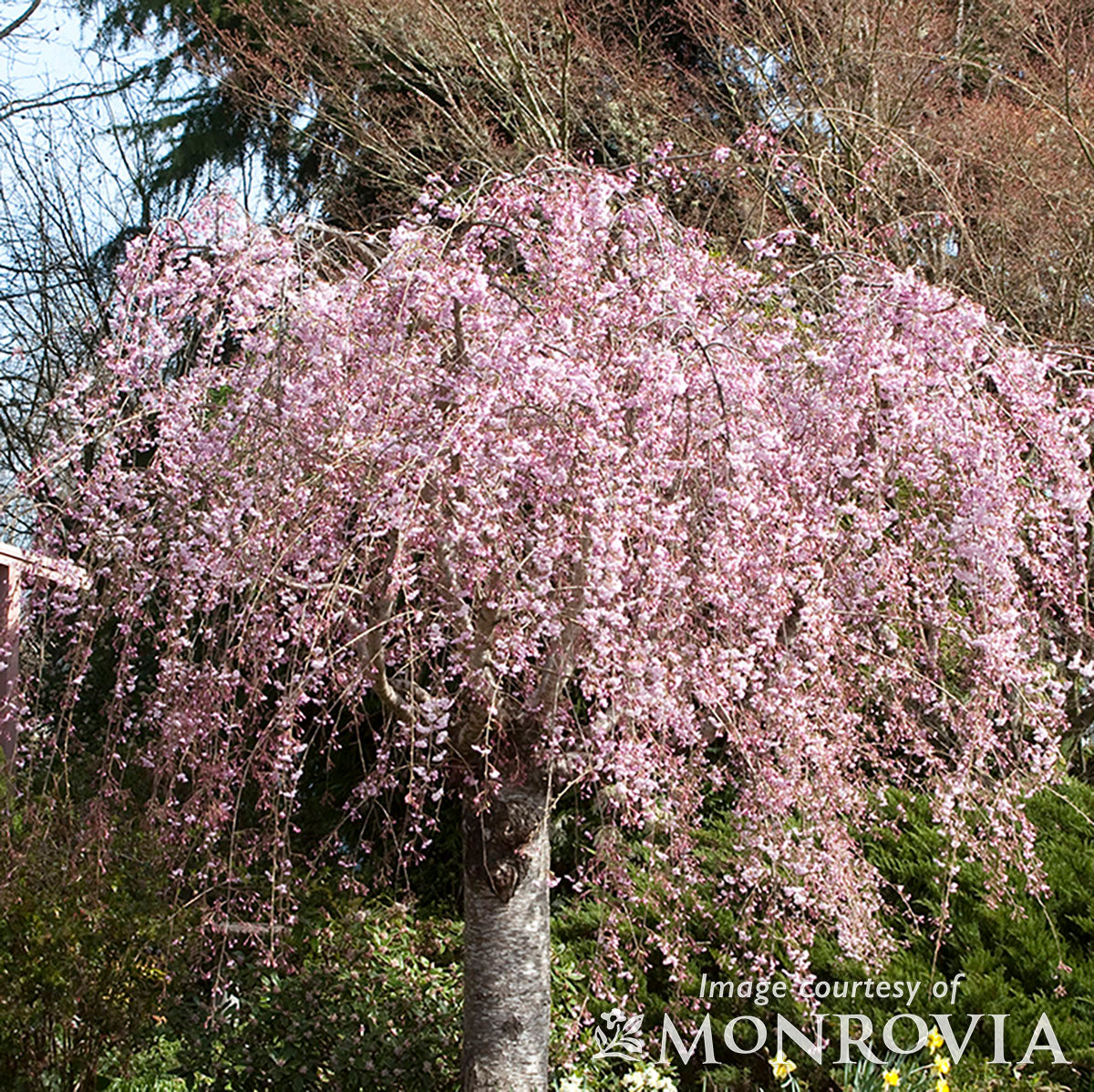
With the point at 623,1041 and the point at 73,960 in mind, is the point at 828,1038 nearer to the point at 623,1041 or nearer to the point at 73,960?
the point at 623,1041

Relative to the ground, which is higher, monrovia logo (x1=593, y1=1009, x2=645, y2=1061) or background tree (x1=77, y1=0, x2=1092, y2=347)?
background tree (x1=77, y1=0, x2=1092, y2=347)

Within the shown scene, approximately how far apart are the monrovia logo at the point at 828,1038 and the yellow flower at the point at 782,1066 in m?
0.04

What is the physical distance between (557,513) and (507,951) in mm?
1246

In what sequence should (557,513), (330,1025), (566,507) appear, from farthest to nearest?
(330,1025), (557,513), (566,507)

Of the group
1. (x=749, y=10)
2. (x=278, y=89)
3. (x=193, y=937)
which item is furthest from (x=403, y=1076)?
(x=278, y=89)

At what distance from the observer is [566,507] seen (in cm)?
300

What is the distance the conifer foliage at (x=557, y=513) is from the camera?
2.89 metres

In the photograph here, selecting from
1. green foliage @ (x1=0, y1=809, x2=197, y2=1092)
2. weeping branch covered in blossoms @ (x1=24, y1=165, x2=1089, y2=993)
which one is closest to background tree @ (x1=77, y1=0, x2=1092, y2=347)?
weeping branch covered in blossoms @ (x1=24, y1=165, x2=1089, y2=993)

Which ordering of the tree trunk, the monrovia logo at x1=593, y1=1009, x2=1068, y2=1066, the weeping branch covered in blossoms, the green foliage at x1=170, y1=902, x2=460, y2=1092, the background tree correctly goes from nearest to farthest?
1. the weeping branch covered in blossoms
2. the tree trunk
3. the green foliage at x1=170, y1=902, x2=460, y2=1092
4. the monrovia logo at x1=593, y1=1009, x2=1068, y2=1066
5. the background tree

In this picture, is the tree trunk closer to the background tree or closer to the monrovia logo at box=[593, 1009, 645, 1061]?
the monrovia logo at box=[593, 1009, 645, 1061]

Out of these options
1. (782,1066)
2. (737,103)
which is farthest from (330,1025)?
(737,103)

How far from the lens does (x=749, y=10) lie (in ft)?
24.7

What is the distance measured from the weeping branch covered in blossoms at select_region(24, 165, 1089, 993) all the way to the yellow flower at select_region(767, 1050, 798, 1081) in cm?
48

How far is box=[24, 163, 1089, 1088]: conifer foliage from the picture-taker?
289cm
